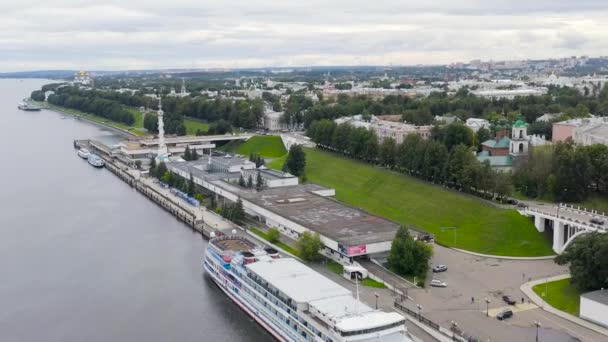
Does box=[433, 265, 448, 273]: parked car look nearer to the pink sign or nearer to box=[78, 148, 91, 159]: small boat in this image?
the pink sign

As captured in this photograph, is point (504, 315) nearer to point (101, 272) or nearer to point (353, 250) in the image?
point (353, 250)

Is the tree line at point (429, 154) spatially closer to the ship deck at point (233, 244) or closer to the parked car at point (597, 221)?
the parked car at point (597, 221)

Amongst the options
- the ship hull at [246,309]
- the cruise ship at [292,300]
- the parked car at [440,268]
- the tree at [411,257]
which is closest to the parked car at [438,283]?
the tree at [411,257]

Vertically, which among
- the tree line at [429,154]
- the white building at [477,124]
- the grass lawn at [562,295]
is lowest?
the grass lawn at [562,295]

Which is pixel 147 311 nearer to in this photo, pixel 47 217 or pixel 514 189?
pixel 47 217

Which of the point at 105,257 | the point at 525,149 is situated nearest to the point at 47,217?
the point at 105,257

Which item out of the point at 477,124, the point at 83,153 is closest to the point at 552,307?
the point at 477,124
